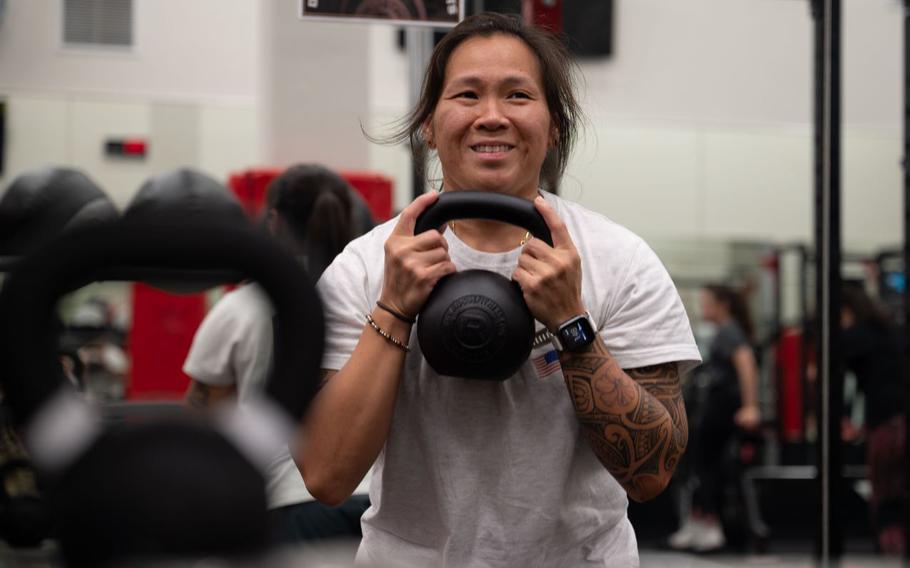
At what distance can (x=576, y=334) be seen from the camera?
1.45 meters

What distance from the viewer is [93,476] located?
1.72ft

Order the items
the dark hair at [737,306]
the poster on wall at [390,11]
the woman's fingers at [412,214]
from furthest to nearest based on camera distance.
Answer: the dark hair at [737,306] → the poster on wall at [390,11] → the woman's fingers at [412,214]

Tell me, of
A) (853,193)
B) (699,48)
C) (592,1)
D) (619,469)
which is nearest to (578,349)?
(619,469)

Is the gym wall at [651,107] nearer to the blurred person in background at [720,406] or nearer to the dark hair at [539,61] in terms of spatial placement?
the blurred person in background at [720,406]

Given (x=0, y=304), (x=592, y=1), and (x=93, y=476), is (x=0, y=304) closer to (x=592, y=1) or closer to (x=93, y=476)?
(x=93, y=476)

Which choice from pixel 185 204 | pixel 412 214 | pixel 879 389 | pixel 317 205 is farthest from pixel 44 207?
pixel 879 389

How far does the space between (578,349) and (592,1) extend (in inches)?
239

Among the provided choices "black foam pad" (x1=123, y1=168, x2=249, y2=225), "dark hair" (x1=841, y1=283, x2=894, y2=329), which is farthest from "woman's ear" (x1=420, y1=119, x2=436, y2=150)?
"dark hair" (x1=841, y1=283, x2=894, y2=329)

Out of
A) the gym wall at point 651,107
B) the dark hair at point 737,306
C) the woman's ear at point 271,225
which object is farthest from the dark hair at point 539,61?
the dark hair at point 737,306

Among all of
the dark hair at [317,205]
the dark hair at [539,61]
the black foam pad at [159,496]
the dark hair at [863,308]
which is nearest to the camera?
the black foam pad at [159,496]

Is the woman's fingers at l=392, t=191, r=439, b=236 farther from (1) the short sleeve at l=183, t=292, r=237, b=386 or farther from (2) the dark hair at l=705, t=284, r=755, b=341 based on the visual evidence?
(2) the dark hair at l=705, t=284, r=755, b=341

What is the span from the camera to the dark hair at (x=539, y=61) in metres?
1.68

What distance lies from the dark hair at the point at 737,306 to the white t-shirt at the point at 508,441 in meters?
5.76

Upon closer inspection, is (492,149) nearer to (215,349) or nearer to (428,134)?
(428,134)
